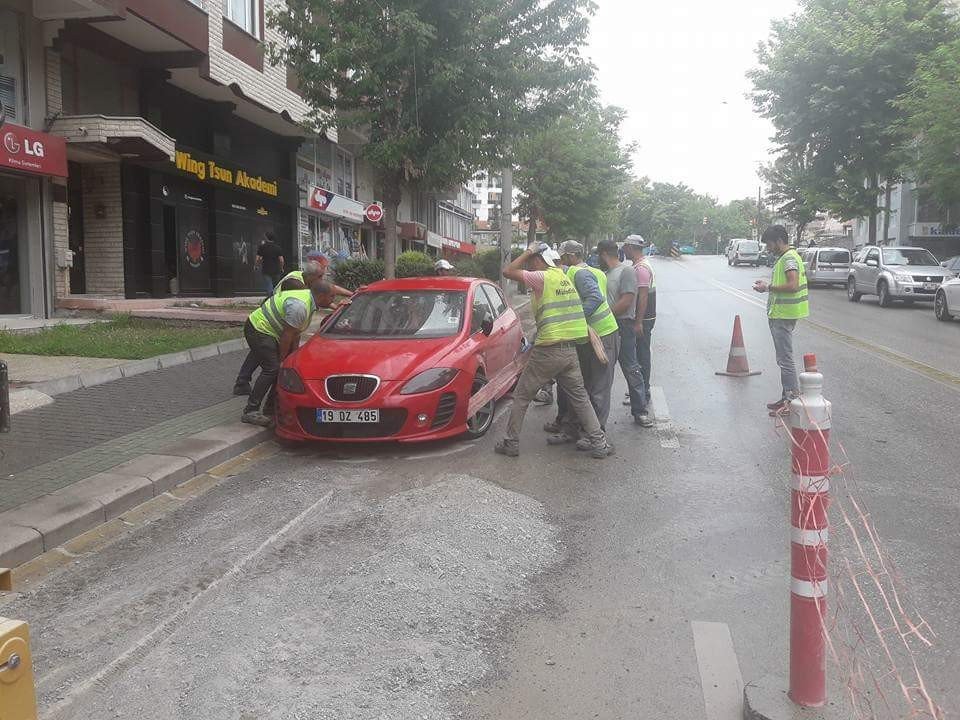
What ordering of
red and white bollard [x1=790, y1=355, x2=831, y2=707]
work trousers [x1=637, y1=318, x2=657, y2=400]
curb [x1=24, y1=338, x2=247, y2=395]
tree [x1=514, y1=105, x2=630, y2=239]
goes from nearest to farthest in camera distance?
red and white bollard [x1=790, y1=355, x2=831, y2=707]
work trousers [x1=637, y1=318, x2=657, y2=400]
curb [x1=24, y1=338, x2=247, y2=395]
tree [x1=514, y1=105, x2=630, y2=239]

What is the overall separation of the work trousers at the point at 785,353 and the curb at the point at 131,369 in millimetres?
7321

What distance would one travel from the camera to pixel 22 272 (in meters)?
14.3

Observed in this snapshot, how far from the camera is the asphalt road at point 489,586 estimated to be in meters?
3.14

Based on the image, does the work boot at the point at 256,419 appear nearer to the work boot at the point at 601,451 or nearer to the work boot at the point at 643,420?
the work boot at the point at 601,451

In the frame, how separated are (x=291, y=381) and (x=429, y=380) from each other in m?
1.20

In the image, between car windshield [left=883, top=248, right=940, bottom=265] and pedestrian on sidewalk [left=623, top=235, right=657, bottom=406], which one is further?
car windshield [left=883, top=248, right=940, bottom=265]

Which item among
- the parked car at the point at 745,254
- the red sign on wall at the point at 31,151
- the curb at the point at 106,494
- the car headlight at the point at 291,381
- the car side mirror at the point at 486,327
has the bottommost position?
the curb at the point at 106,494

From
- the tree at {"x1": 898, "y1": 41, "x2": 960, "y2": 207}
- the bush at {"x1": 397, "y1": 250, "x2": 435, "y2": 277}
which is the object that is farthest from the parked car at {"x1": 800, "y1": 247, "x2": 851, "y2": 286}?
the bush at {"x1": 397, "y1": 250, "x2": 435, "y2": 277}

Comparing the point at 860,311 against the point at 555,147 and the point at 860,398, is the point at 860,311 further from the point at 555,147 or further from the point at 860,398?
the point at 555,147

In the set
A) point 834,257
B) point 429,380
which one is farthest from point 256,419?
point 834,257

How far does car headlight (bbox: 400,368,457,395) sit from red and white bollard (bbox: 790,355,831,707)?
164 inches

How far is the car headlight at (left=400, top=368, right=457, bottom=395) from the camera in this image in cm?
664

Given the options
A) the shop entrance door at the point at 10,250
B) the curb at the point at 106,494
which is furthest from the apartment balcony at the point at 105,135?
the curb at the point at 106,494

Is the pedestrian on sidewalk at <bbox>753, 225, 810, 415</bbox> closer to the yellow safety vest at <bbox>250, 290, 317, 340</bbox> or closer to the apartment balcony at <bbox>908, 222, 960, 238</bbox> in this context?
the yellow safety vest at <bbox>250, 290, 317, 340</bbox>
